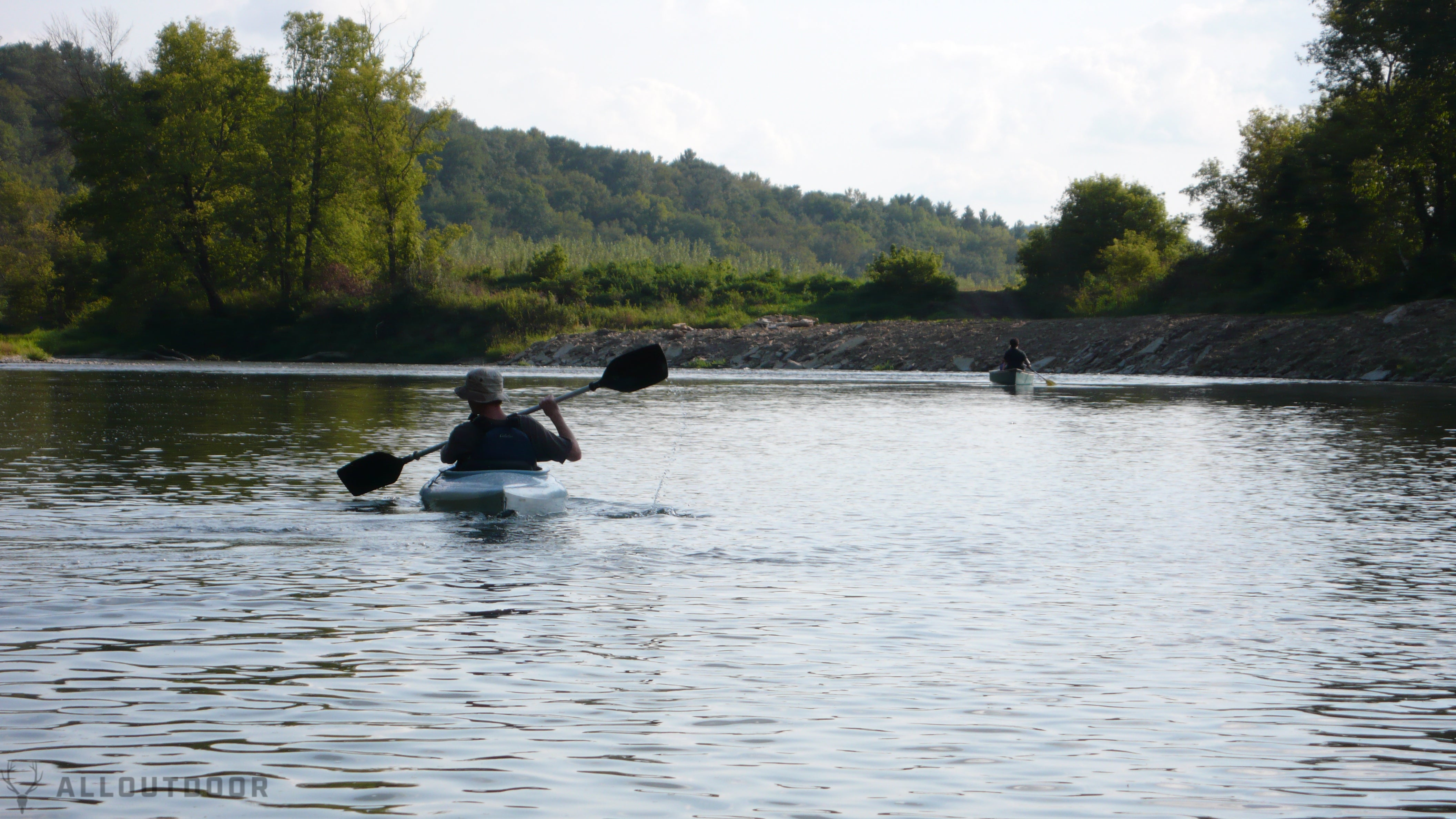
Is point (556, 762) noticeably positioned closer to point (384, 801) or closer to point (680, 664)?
point (384, 801)

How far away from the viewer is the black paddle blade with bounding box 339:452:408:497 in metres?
14.4

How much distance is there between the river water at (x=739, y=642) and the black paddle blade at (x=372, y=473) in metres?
0.25

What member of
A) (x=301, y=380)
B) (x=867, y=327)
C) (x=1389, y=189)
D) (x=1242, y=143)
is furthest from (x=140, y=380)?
(x=1242, y=143)

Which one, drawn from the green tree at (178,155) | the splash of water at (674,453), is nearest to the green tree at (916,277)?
the green tree at (178,155)

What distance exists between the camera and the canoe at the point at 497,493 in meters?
12.8

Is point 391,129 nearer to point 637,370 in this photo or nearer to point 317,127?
point 317,127

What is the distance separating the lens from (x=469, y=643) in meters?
7.50

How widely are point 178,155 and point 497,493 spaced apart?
67.3m

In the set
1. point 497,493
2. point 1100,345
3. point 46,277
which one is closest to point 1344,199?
point 1100,345

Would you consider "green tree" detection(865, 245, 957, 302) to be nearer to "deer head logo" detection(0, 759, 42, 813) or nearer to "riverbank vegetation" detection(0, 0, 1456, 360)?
"riverbank vegetation" detection(0, 0, 1456, 360)

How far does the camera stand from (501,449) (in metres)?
13.4

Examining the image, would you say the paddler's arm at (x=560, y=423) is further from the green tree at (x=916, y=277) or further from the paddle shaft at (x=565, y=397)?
the green tree at (x=916, y=277)

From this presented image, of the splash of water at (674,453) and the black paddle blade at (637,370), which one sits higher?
the black paddle blade at (637,370)

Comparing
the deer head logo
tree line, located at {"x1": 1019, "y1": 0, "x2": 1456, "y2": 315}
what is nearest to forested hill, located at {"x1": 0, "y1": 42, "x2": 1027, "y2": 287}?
tree line, located at {"x1": 1019, "y1": 0, "x2": 1456, "y2": 315}
